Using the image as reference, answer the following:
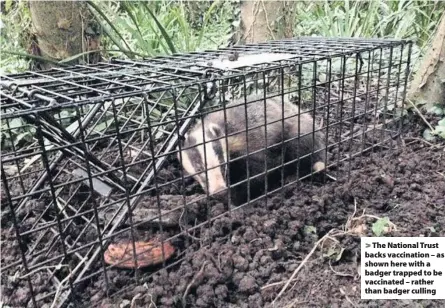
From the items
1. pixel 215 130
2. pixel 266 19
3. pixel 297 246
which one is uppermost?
pixel 266 19

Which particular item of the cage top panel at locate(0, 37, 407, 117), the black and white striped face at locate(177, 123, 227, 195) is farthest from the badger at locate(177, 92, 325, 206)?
the cage top panel at locate(0, 37, 407, 117)

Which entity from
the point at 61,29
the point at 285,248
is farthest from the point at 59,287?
the point at 61,29

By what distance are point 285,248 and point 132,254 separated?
572 mm

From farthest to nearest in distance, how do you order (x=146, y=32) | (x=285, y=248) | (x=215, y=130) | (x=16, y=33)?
(x=146, y=32) < (x=16, y=33) < (x=215, y=130) < (x=285, y=248)

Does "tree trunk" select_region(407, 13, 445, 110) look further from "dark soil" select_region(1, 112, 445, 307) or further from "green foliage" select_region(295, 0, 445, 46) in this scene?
"green foliage" select_region(295, 0, 445, 46)

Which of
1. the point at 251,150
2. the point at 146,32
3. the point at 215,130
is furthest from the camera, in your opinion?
the point at 146,32

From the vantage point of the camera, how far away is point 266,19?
3.27 meters

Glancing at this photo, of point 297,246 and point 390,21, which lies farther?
point 390,21

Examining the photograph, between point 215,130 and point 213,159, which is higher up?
point 215,130

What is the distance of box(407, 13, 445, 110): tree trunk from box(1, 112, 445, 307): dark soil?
63 centimetres

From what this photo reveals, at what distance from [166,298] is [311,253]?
1.84ft

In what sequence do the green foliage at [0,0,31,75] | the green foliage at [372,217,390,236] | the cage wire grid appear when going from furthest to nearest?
the green foliage at [0,0,31,75]
the green foliage at [372,217,390,236]
the cage wire grid

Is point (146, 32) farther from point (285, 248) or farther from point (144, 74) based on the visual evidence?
point (285, 248)

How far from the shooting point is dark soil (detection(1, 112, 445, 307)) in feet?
4.78
